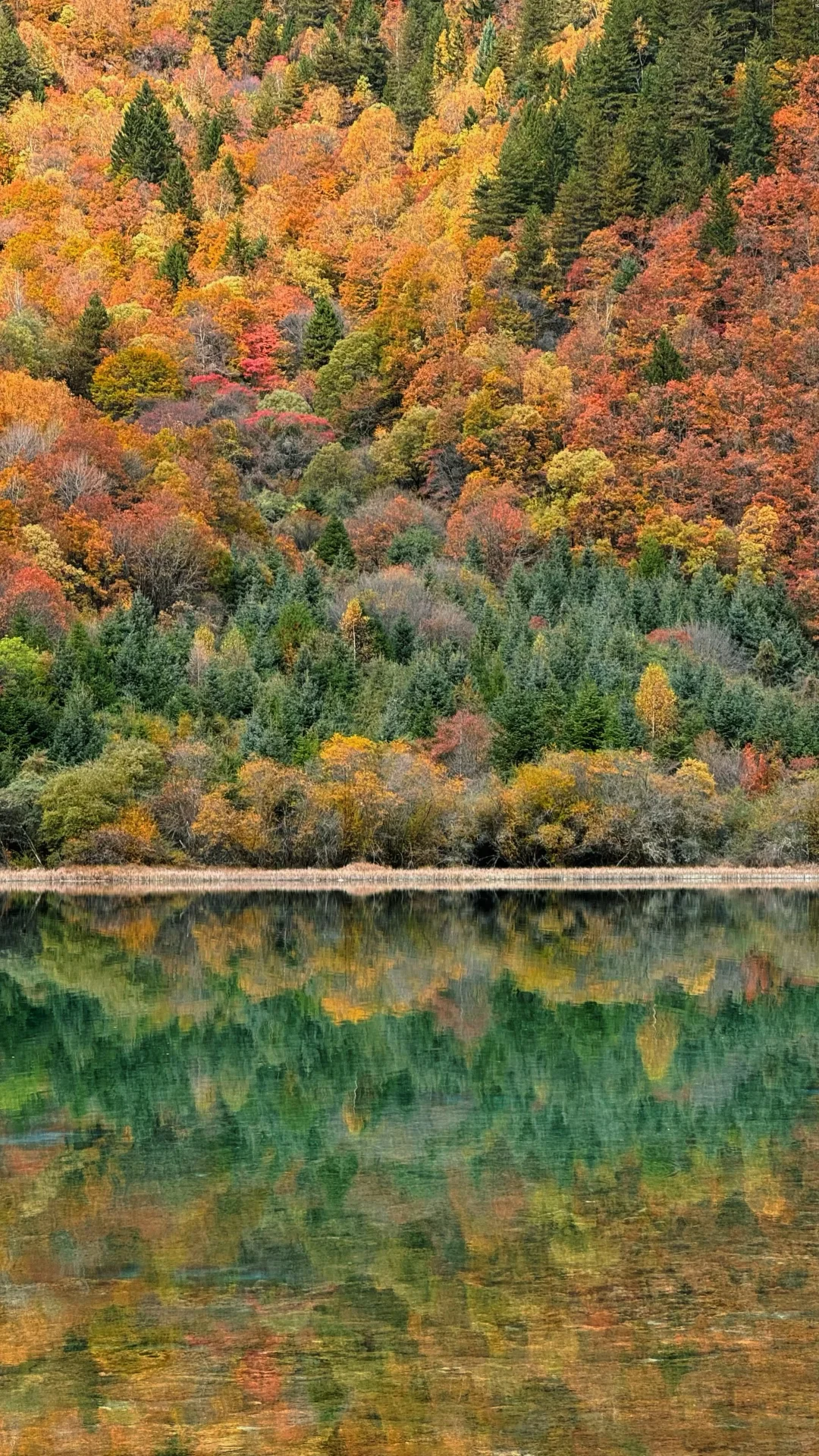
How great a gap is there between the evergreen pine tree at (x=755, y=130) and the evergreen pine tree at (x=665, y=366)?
49.1ft

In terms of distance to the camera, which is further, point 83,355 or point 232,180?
point 232,180

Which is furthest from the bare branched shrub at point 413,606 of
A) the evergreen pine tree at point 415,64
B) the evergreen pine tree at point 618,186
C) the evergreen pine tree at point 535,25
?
the evergreen pine tree at point 415,64

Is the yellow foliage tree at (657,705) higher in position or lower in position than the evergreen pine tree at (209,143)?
lower

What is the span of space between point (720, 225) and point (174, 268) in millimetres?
42420

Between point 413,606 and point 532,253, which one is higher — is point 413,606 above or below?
below

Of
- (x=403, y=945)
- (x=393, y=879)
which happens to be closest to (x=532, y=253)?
(x=393, y=879)

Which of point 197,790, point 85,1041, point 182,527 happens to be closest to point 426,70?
point 182,527

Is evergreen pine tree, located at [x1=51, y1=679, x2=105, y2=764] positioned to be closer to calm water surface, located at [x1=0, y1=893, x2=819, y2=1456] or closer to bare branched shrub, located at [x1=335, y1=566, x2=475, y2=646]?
bare branched shrub, located at [x1=335, y1=566, x2=475, y2=646]

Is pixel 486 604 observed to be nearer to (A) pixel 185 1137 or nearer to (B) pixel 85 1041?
(B) pixel 85 1041

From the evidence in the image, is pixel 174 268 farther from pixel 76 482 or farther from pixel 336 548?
pixel 336 548

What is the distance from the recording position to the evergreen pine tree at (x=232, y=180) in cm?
14612

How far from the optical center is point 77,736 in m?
74.8

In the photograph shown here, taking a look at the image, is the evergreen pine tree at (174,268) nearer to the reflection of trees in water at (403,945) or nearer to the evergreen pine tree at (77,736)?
the evergreen pine tree at (77,736)

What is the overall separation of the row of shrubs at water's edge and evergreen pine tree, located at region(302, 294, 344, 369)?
120 feet
